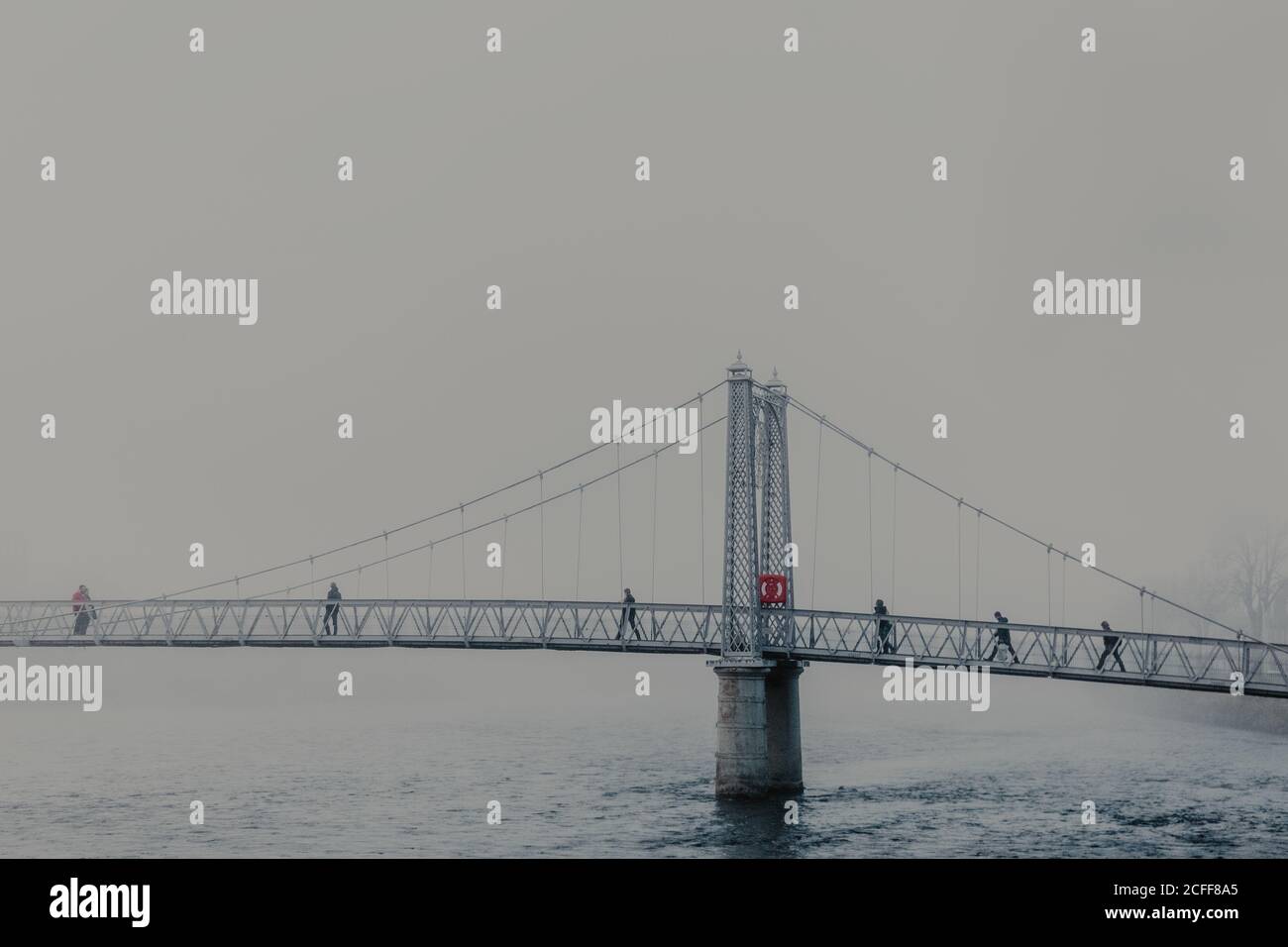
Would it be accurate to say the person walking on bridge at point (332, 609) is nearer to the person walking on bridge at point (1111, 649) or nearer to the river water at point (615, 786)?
the river water at point (615, 786)

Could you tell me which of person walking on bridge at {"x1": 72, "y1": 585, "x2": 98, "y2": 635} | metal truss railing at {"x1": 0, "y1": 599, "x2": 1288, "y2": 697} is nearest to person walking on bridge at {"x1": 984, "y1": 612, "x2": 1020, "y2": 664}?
metal truss railing at {"x1": 0, "y1": 599, "x2": 1288, "y2": 697}

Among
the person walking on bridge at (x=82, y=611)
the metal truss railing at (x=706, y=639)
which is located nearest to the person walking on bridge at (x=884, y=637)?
the metal truss railing at (x=706, y=639)

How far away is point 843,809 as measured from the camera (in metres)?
47.2

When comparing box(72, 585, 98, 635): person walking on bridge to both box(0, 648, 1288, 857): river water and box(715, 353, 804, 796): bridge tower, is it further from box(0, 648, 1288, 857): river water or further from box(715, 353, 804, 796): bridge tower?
box(715, 353, 804, 796): bridge tower

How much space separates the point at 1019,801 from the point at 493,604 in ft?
64.2

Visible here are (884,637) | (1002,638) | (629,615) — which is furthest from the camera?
(629,615)

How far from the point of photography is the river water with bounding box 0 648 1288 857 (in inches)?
1597

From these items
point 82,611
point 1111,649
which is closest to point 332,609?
point 82,611

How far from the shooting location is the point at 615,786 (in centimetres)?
5534

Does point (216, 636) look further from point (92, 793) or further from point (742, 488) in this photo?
point (742, 488)

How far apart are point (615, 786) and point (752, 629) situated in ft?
35.3

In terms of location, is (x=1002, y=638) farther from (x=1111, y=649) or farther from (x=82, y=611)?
(x=82, y=611)

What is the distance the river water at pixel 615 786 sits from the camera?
4056cm
